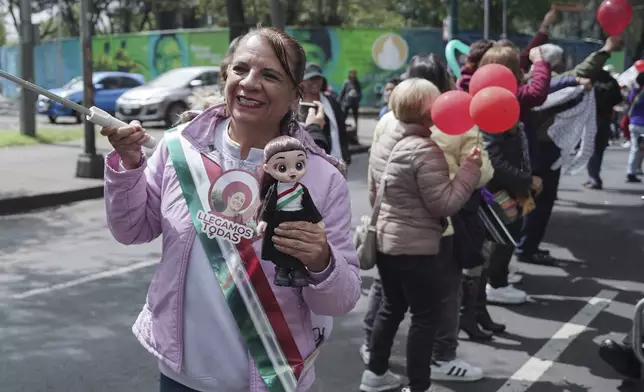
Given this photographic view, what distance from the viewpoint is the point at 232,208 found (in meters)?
2.14

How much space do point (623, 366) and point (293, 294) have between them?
10.1 feet

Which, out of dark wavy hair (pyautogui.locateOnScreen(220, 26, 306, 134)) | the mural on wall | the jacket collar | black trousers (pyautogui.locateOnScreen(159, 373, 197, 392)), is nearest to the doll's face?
dark wavy hair (pyautogui.locateOnScreen(220, 26, 306, 134))

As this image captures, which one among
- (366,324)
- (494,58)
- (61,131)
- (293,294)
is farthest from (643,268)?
(61,131)

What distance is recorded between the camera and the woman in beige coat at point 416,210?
413cm

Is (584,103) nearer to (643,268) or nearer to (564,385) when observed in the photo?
(643,268)

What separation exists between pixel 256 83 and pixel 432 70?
9.00 ft

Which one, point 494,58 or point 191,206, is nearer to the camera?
point 191,206

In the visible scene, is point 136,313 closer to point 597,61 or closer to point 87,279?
point 87,279

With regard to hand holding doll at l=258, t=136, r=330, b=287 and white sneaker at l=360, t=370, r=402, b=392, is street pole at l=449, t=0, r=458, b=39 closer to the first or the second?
white sneaker at l=360, t=370, r=402, b=392

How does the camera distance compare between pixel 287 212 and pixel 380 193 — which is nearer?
pixel 287 212

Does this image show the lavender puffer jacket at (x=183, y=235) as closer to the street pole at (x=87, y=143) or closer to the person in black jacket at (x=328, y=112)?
the person in black jacket at (x=328, y=112)

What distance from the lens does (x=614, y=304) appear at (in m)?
6.47

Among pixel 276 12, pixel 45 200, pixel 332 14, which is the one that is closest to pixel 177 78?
pixel 276 12

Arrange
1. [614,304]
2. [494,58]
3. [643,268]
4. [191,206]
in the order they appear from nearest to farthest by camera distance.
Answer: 1. [191,206]
2. [494,58]
3. [614,304]
4. [643,268]
